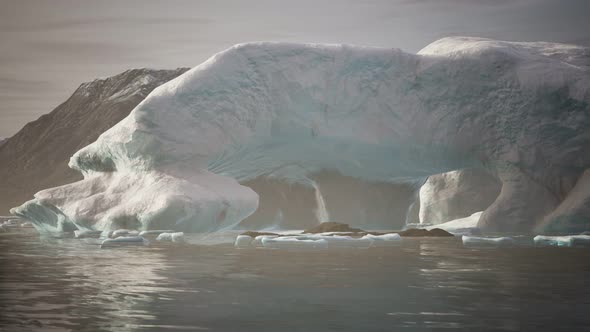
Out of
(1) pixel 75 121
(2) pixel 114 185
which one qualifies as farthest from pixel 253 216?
(1) pixel 75 121

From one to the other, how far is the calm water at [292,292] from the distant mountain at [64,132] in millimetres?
128908

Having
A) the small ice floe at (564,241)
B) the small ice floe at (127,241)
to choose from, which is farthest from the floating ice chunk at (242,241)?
the small ice floe at (564,241)

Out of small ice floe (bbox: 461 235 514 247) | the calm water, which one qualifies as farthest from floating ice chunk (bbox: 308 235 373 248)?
the calm water

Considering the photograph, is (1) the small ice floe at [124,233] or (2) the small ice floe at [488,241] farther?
(1) the small ice floe at [124,233]

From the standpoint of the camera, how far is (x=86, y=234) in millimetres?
26141

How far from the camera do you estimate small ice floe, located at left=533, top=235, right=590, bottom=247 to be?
2170 cm

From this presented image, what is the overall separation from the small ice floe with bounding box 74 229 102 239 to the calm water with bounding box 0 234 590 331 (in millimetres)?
8088

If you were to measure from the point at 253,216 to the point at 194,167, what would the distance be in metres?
14.2

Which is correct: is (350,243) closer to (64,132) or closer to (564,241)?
(564,241)

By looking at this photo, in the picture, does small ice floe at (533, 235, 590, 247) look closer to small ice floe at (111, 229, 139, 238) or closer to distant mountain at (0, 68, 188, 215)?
small ice floe at (111, 229, 139, 238)

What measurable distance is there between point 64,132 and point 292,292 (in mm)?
154933

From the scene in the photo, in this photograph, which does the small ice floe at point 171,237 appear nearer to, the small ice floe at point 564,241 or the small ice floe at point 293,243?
the small ice floe at point 293,243

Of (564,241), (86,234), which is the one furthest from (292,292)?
(86,234)

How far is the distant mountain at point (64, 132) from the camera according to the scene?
14875 cm
